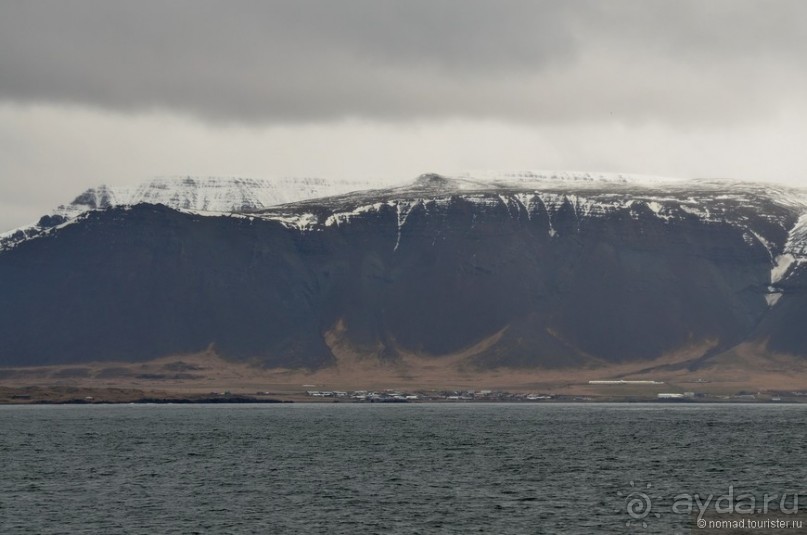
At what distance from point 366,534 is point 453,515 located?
11364 millimetres

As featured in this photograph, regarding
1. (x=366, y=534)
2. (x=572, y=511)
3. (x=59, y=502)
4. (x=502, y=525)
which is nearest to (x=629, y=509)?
(x=572, y=511)

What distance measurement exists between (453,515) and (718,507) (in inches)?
827

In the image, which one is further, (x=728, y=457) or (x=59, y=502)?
(x=728, y=457)

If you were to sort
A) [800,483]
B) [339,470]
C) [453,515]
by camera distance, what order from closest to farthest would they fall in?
[453,515] < [800,483] < [339,470]

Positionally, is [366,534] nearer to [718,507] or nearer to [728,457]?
[718,507]

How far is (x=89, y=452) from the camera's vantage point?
190 metres

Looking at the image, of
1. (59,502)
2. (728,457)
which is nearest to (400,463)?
(728,457)

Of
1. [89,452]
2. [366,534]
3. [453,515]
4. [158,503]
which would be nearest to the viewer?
[366,534]

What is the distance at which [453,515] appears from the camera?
122m

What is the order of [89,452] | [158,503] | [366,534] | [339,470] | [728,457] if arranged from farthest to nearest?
[89,452] → [728,457] → [339,470] → [158,503] → [366,534]

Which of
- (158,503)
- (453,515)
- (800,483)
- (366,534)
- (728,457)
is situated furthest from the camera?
(728,457)

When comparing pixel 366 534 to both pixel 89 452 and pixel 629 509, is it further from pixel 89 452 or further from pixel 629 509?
pixel 89 452

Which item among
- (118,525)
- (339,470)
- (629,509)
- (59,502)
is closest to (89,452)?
(339,470)

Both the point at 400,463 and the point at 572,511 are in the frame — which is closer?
the point at 572,511
